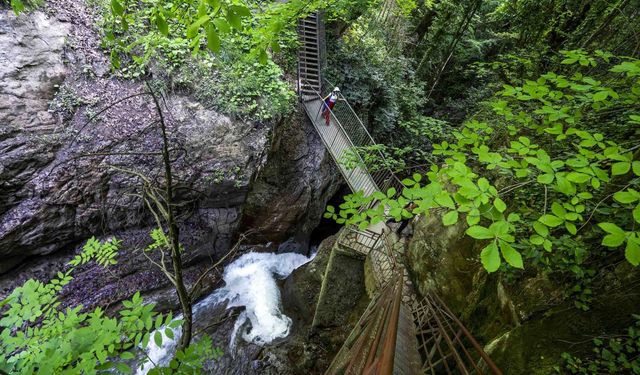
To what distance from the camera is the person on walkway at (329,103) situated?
10086mm

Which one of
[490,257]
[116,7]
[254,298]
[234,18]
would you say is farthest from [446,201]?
[254,298]

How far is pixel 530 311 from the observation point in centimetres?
331

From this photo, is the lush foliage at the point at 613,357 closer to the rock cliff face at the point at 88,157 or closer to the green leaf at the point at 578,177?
the green leaf at the point at 578,177

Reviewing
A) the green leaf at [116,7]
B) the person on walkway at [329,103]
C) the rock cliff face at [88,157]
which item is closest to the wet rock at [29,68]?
the rock cliff face at [88,157]

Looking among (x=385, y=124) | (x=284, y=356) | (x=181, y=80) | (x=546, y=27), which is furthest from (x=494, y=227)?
(x=385, y=124)

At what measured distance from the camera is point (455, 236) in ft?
18.9

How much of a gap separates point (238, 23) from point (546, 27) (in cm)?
1113

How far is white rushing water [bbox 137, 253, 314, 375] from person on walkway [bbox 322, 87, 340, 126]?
17.2ft

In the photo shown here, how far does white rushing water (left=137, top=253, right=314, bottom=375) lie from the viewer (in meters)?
7.84

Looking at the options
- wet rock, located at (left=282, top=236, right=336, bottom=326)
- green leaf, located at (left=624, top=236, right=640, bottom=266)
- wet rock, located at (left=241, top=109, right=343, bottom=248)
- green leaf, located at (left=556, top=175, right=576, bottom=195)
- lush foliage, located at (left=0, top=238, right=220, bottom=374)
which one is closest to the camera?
green leaf, located at (left=624, top=236, right=640, bottom=266)

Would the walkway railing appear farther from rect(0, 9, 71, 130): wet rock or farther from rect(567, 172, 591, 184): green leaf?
rect(0, 9, 71, 130): wet rock

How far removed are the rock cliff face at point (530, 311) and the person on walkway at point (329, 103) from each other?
6440mm

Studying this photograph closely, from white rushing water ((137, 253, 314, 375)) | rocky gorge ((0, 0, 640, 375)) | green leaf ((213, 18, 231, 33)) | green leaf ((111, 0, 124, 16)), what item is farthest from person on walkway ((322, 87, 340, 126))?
green leaf ((213, 18, 231, 33))

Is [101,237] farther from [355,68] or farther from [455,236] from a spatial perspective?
[355,68]
